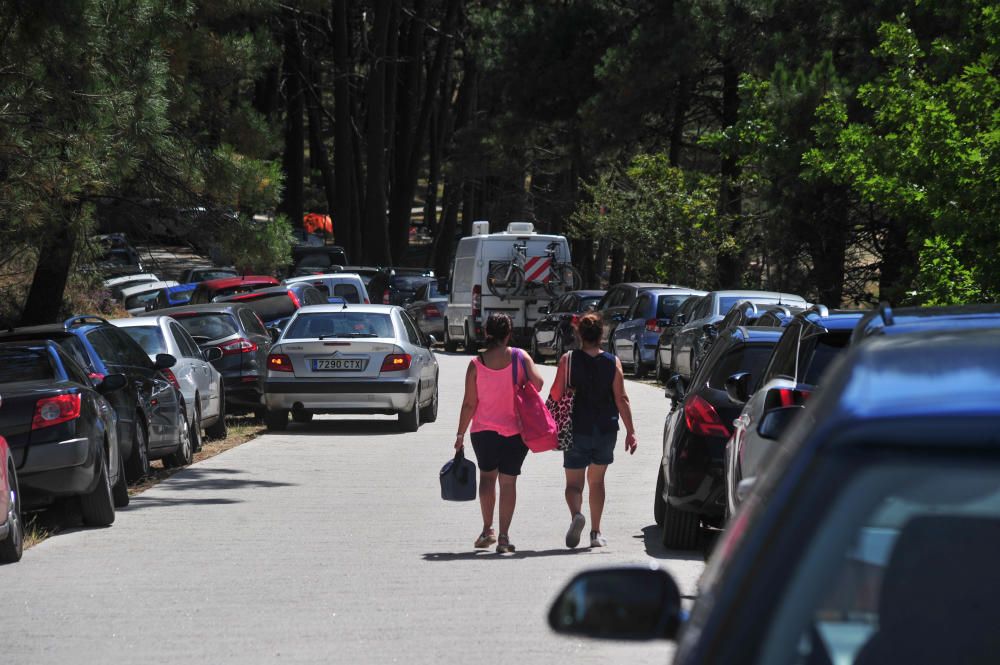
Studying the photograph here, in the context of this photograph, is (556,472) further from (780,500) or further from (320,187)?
(320,187)

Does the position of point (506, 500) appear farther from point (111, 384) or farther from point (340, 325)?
point (340, 325)

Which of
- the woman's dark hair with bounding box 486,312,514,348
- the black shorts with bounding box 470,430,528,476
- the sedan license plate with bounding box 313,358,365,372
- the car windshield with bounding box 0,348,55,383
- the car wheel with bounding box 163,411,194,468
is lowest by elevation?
the car wheel with bounding box 163,411,194,468

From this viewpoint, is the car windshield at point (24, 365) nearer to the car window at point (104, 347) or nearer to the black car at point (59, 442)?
the black car at point (59, 442)

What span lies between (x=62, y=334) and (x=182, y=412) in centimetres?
225

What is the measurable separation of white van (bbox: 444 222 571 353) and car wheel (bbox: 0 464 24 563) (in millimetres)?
25952

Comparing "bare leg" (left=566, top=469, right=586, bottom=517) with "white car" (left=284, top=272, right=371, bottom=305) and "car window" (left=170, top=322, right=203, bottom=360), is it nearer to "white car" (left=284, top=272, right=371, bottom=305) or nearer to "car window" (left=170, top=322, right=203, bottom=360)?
"car window" (left=170, top=322, right=203, bottom=360)

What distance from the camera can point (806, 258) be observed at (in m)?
28.8

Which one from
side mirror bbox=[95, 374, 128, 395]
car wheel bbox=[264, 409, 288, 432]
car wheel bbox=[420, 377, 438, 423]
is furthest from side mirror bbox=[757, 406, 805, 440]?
car wheel bbox=[420, 377, 438, 423]

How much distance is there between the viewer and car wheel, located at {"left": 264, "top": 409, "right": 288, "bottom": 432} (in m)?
19.6

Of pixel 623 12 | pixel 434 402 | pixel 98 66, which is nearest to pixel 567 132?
pixel 623 12

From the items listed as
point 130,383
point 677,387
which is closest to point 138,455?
A: point 130,383

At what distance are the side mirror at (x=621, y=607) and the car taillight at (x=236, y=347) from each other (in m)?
18.7

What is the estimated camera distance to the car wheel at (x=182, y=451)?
52.5ft

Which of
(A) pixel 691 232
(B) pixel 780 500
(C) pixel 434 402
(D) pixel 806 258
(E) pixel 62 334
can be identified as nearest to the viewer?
(B) pixel 780 500
